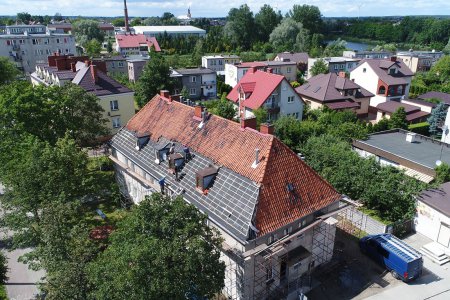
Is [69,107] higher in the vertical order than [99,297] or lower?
higher

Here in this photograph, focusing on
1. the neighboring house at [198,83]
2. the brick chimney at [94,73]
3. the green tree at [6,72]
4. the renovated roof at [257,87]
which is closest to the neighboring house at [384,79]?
the renovated roof at [257,87]

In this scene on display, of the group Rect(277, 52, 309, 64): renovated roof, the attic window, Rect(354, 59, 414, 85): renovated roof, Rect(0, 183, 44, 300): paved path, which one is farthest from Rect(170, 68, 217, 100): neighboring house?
Rect(0, 183, 44, 300): paved path

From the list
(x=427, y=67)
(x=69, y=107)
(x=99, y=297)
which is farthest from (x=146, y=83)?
(x=427, y=67)

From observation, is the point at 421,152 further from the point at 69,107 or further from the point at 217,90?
the point at 217,90

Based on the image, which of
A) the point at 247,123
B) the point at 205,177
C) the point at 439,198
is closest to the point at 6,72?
the point at 247,123

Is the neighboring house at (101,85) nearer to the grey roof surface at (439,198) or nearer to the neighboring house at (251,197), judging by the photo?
the neighboring house at (251,197)

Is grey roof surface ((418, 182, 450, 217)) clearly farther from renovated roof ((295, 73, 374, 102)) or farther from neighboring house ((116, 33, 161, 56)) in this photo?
neighboring house ((116, 33, 161, 56))
